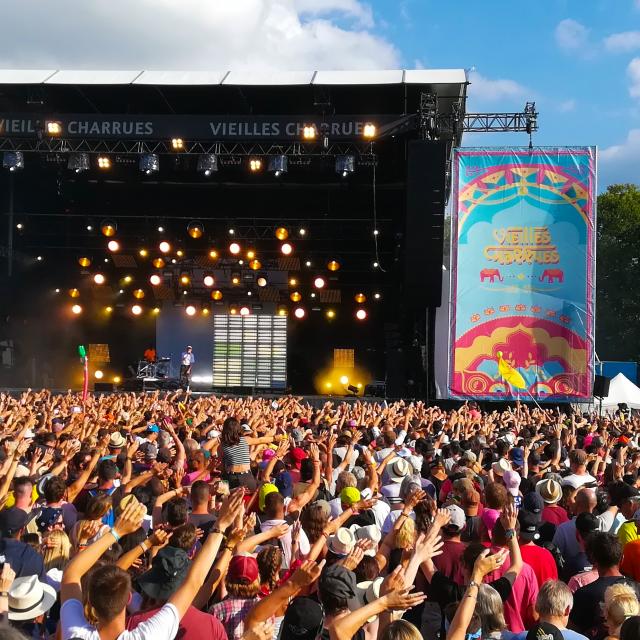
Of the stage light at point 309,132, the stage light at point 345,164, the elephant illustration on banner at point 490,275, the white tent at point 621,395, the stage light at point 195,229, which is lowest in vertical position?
the white tent at point 621,395

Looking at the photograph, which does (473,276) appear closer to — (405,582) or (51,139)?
(51,139)

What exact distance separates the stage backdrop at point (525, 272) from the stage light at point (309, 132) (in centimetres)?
417

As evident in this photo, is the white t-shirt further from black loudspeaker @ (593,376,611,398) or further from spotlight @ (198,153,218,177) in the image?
black loudspeaker @ (593,376,611,398)

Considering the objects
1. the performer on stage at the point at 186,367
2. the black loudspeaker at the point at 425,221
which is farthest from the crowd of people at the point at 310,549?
the performer on stage at the point at 186,367

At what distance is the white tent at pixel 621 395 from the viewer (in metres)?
23.2

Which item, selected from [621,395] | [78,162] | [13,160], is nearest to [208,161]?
[78,162]

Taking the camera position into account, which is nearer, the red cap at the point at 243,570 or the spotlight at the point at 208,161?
the red cap at the point at 243,570

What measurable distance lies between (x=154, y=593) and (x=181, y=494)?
2080 millimetres

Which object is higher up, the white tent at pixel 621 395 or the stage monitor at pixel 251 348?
the stage monitor at pixel 251 348

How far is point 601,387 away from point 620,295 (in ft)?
78.3

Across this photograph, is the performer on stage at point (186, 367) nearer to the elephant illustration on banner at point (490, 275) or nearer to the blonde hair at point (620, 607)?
the elephant illustration on banner at point (490, 275)

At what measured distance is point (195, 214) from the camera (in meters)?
22.0

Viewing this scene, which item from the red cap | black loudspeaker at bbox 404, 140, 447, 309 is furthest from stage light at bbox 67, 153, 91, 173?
the red cap

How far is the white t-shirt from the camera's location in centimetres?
282
